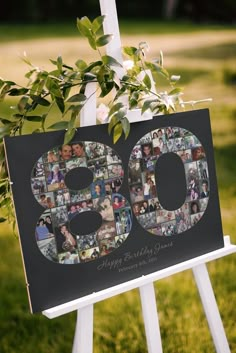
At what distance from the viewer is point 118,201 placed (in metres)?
1.67

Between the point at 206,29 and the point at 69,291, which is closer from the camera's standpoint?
the point at 69,291

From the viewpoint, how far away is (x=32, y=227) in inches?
59.7

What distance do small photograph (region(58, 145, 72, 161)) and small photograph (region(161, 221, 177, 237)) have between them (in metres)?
0.34

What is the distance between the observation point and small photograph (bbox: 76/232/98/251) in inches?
Answer: 63.1

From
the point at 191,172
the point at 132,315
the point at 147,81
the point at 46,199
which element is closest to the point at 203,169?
the point at 191,172

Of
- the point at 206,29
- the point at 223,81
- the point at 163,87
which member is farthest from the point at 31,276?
the point at 206,29

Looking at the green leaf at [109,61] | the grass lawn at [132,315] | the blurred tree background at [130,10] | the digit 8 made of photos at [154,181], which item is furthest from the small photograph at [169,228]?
the blurred tree background at [130,10]

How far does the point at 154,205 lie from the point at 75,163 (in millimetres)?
259

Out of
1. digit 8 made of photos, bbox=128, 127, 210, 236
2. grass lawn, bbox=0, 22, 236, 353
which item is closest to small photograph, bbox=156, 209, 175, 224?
digit 8 made of photos, bbox=128, 127, 210, 236

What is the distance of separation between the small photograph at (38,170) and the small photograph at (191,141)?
44 centimetres

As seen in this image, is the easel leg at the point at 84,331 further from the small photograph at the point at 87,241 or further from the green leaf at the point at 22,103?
the green leaf at the point at 22,103

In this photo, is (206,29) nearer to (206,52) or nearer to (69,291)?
(206,52)

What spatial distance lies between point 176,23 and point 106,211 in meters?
12.5

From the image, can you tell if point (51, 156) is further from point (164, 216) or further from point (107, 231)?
point (164, 216)
